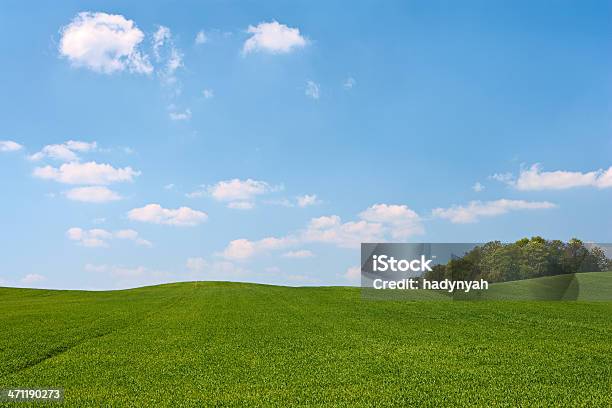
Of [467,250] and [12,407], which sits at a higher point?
[467,250]

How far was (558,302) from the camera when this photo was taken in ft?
133

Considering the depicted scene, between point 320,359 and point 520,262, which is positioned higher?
point 520,262

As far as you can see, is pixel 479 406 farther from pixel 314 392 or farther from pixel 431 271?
pixel 431 271

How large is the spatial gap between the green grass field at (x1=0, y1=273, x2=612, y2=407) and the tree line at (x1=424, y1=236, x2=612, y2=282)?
56.5 ft

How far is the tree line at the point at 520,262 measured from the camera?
49.1 m

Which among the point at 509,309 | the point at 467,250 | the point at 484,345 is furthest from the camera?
the point at 467,250

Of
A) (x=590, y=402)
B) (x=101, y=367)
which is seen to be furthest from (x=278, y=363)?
(x=590, y=402)

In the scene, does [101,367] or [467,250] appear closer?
[101,367]

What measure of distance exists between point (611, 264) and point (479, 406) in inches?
2194

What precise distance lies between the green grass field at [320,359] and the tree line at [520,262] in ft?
56.5

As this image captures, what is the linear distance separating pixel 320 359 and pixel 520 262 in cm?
4372

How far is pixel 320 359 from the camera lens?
17281 mm

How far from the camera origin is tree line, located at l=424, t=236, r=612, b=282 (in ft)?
161

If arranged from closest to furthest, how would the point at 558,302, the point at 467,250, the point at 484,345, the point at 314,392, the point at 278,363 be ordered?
the point at 314,392 < the point at 278,363 < the point at 484,345 < the point at 558,302 < the point at 467,250
